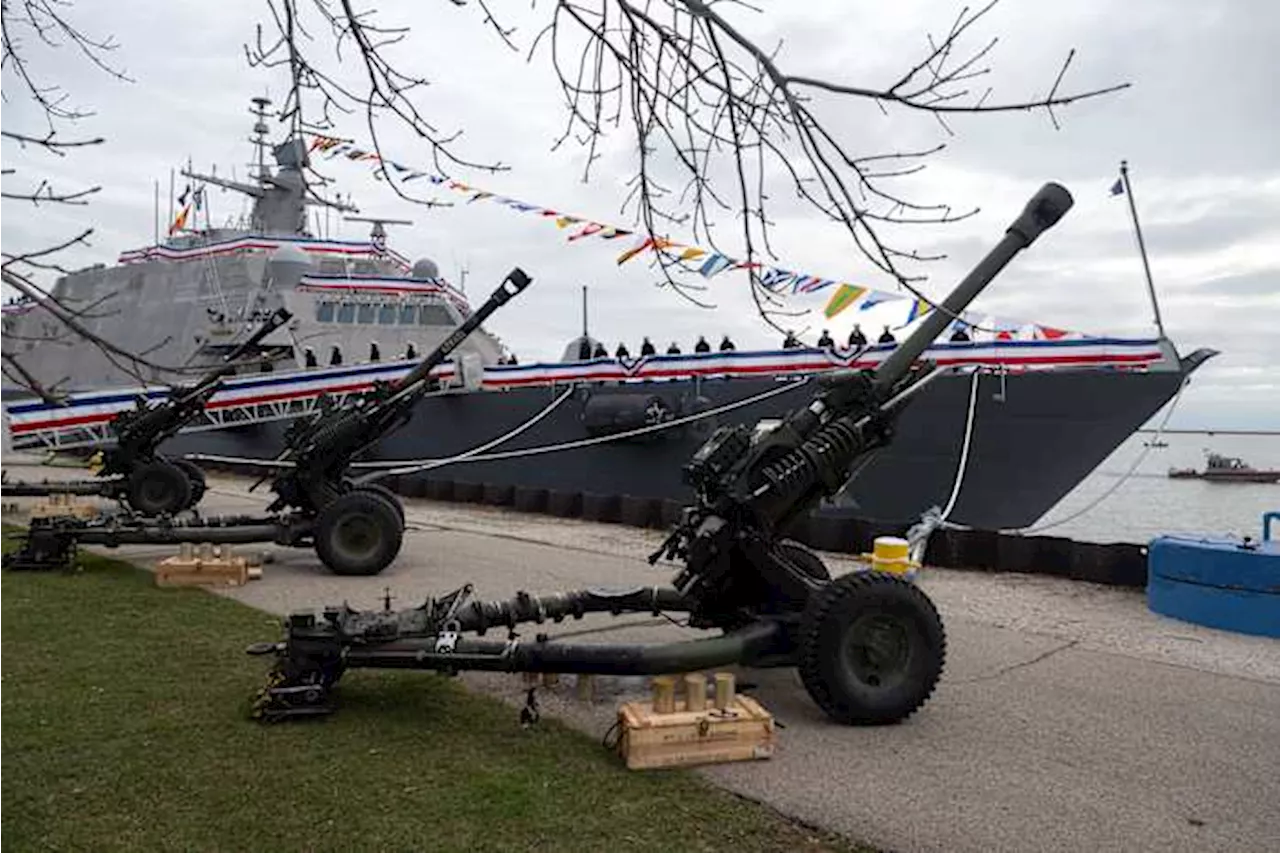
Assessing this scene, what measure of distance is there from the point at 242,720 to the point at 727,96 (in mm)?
3286

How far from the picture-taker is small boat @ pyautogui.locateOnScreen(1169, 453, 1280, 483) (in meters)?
48.0

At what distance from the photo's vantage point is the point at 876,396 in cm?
516

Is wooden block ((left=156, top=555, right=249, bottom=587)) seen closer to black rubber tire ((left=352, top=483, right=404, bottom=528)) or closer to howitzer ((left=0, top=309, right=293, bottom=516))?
black rubber tire ((left=352, top=483, right=404, bottom=528))

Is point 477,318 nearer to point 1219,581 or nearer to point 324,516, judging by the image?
point 324,516

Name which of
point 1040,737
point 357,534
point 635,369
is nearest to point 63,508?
point 357,534

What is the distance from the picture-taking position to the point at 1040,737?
14.9 feet

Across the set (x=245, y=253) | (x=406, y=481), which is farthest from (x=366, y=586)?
(x=245, y=253)

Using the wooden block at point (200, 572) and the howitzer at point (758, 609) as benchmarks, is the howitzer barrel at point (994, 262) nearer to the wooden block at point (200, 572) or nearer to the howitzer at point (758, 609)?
the howitzer at point (758, 609)

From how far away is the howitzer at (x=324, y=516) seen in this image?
8273 mm

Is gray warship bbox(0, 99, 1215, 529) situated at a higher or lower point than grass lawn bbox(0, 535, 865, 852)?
higher

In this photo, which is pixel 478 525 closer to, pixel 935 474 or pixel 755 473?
pixel 935 474

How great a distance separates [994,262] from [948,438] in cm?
785

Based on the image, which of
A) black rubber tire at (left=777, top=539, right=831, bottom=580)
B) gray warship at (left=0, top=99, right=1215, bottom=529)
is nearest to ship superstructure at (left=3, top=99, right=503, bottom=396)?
gray warship at (left=0, top=99, right=1215, bottom=529)

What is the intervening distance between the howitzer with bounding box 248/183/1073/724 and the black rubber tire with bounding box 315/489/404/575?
3.85 meters
